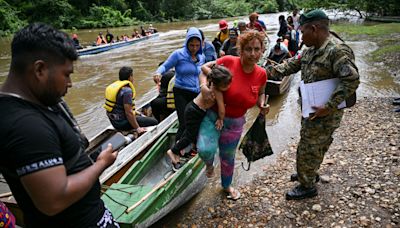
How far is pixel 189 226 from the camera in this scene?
11.7ft

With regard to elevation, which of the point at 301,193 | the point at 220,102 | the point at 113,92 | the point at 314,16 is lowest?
the point at 301,193

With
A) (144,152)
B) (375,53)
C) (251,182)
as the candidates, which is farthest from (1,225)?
(375,53)

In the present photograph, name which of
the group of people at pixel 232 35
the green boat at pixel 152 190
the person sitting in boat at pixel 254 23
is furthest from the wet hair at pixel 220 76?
the person sitting in boat at pixel 254 23

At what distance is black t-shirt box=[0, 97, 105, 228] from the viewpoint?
3.72ft

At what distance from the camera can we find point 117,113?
4.67 meters

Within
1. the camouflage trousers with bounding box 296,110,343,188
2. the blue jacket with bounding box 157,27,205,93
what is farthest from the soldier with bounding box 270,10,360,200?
the blue jacket with bounding box 157,27,205,93

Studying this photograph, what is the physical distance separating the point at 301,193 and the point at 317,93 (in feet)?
4.40

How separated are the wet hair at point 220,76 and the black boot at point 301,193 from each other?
5.58ft

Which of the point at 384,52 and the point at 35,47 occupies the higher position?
the point at 35,47

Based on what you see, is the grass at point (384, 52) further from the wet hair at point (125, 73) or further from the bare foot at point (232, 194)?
the wet hair at point (125, 73)

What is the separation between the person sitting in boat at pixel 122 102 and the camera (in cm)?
447

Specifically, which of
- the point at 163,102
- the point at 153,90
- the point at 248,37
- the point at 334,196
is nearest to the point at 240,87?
the point at 248,37

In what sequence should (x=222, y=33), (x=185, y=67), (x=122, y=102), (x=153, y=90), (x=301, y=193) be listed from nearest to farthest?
(x=301, y=193), (x=185, y=67), (x=122, y=102), (x=222, y=33), (x=153, y=90)

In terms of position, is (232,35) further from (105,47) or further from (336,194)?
(105,47)
